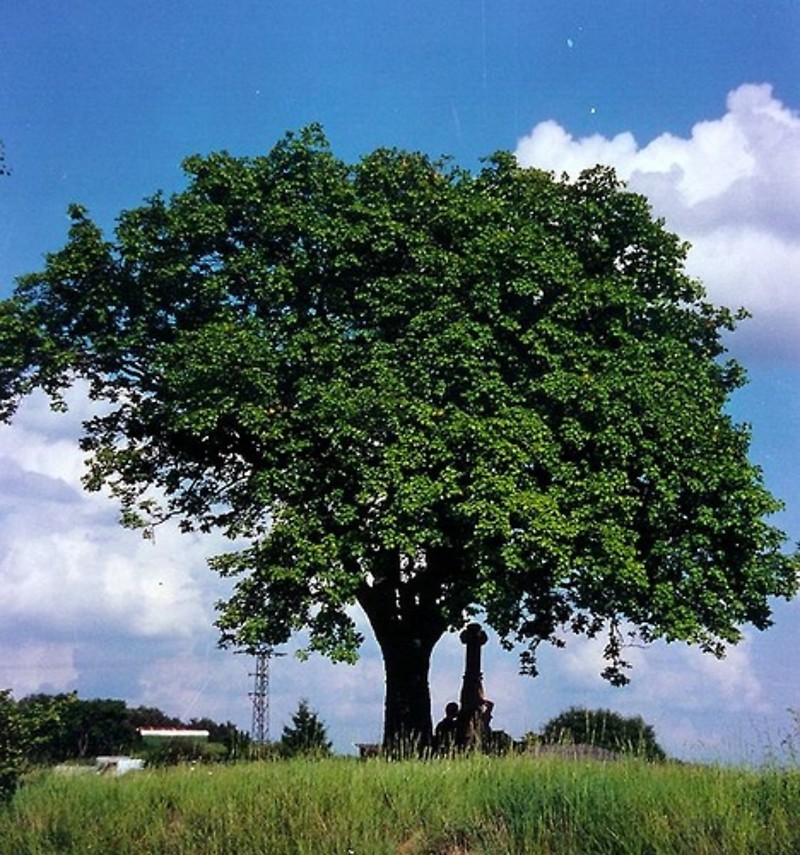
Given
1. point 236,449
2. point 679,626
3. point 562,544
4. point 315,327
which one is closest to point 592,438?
point 562,544

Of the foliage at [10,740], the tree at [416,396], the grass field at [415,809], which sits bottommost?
the grass field at [415,809]

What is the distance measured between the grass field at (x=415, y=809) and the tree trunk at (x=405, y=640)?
9533 mm

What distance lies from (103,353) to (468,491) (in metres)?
9.07

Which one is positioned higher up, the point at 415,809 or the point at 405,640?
the point at 405,640

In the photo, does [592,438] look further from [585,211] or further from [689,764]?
[689,764]

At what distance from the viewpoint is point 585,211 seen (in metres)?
27.3

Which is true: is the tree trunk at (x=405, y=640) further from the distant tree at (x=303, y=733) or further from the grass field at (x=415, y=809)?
the grass field at (x=415, y=809)

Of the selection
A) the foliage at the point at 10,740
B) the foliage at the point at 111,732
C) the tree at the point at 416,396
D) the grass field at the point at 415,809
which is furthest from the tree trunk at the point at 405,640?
the foliage at the point at 10,740

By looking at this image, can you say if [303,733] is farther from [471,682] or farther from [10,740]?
[10,740]

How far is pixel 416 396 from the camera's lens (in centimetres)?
2475

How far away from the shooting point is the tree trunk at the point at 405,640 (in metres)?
27.2

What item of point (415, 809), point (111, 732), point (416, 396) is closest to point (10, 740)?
point (415, 809)

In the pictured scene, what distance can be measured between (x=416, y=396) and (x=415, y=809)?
11.5m

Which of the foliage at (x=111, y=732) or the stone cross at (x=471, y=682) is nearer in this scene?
the foliage at (x=111, y=732)
